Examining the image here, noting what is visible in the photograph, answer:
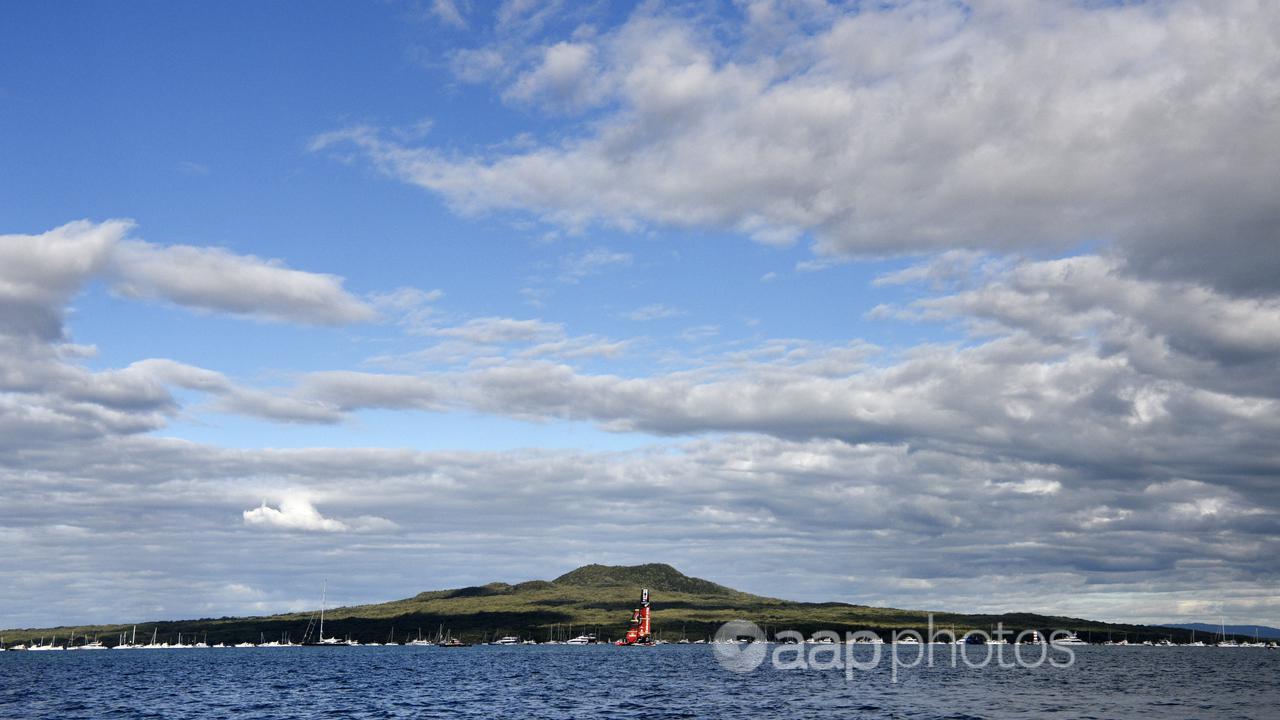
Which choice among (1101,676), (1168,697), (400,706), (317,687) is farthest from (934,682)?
(317,687)

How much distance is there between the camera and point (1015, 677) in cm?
18575

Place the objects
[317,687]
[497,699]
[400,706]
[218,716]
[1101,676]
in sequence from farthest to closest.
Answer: [1101,676] < [317,687] < [497,699] < [400,706] < [218,716]

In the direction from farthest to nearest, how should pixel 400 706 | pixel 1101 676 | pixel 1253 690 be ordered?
pixel 1101 676 < pixel 1253 690 < pixel 400 706

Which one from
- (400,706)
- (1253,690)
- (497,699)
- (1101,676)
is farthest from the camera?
(1101,676)

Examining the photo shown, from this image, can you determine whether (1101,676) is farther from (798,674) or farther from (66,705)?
(66,705)

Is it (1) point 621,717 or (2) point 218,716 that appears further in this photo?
(2) point 218,716

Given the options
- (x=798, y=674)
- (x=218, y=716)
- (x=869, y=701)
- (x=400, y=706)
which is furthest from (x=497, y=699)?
(x=798, y=674)

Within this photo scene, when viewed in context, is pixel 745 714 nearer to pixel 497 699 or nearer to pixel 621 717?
pixel 621 717

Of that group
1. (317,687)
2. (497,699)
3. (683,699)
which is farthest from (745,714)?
(317,687)

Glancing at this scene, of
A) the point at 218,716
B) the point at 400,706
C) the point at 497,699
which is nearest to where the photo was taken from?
the point at 218,716

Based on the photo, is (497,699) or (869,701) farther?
(497,699)

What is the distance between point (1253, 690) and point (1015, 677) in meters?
37.7

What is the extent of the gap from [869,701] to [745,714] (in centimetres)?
2541

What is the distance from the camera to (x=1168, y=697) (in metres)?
143
